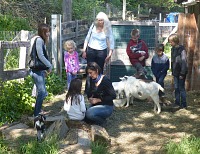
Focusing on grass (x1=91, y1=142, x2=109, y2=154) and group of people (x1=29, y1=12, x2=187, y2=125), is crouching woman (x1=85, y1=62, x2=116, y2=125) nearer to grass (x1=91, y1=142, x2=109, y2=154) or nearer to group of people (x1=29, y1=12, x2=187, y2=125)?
group of people (x1=29, y1=12, x2=187, y2=125)

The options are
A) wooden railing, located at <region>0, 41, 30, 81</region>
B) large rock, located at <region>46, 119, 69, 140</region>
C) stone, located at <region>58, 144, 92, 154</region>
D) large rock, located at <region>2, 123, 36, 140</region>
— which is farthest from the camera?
wooden railing, located at <region>0, 41, 30, 81</region>

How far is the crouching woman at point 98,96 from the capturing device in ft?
20.0

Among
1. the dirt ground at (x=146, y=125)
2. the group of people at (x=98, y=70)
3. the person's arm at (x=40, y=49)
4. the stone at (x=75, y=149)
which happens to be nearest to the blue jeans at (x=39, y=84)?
the group of people at (x=98, y=70)

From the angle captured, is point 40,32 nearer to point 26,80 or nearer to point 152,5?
point 26,80

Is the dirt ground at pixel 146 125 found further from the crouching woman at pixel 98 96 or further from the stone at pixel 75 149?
the stone at pixel 75 149

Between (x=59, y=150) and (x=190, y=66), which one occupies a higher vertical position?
(x=190, y=66)

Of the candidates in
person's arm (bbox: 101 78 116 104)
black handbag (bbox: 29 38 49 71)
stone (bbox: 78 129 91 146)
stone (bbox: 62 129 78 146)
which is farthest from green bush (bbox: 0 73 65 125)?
person's arm (bbox: 101 78 116 104)

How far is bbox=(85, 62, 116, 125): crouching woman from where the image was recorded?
6094mm

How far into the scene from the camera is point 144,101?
27.1 feet

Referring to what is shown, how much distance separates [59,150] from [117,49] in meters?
5.14

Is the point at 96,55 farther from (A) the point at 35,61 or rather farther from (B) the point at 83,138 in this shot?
(B) the point at 83,138

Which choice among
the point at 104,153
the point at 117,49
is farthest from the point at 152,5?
the point at 104,153

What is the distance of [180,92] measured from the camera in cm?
737

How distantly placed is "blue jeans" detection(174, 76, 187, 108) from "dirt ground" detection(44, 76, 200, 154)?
0.64ft
